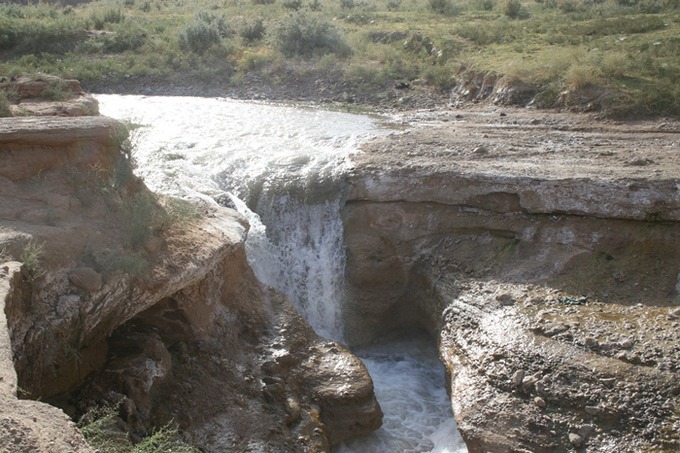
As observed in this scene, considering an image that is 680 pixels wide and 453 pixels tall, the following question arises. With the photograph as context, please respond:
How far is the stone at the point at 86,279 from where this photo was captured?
23.1ft

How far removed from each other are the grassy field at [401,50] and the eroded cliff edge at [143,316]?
9662 mm

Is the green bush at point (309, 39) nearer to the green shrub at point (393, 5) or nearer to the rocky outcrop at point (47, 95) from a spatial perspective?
the green shrub at point (393, 5)

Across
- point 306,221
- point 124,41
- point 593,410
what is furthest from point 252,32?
point 593,410

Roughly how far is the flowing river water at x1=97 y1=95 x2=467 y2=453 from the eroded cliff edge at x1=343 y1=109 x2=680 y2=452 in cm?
35

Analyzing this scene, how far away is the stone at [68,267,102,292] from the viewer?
7.03 metres

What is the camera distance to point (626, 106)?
15359mm

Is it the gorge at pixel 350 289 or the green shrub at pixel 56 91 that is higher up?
the green shrub at pixel 56 91

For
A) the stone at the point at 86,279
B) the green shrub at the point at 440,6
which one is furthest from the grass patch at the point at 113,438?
the green shrub at the point at 440,6

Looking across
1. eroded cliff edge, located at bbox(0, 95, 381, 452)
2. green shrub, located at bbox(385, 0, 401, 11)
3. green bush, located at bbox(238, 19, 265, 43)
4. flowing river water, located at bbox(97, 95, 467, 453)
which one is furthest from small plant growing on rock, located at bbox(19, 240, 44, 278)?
green shrub, located at bbox(385, 0, 401, 11)

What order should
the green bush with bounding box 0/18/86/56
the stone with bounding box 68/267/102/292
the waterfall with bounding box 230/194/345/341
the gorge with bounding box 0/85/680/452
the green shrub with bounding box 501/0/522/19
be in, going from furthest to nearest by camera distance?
the green shrub with bounding box 501/0/522/19 < the green bush with bounding box 0/18/86/56 < the waterfall with bounding box 230/194/345/341 < the gorge with bounding box 0/85/680/452 < the stone with bounding box 68/267/102/292

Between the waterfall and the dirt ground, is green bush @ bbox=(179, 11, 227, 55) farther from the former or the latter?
the waterfall

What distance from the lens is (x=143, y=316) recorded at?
321 inches

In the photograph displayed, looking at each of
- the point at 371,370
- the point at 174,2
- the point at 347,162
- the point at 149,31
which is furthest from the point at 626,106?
the point at 174,2

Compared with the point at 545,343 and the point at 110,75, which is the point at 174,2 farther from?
the point at 545,343
